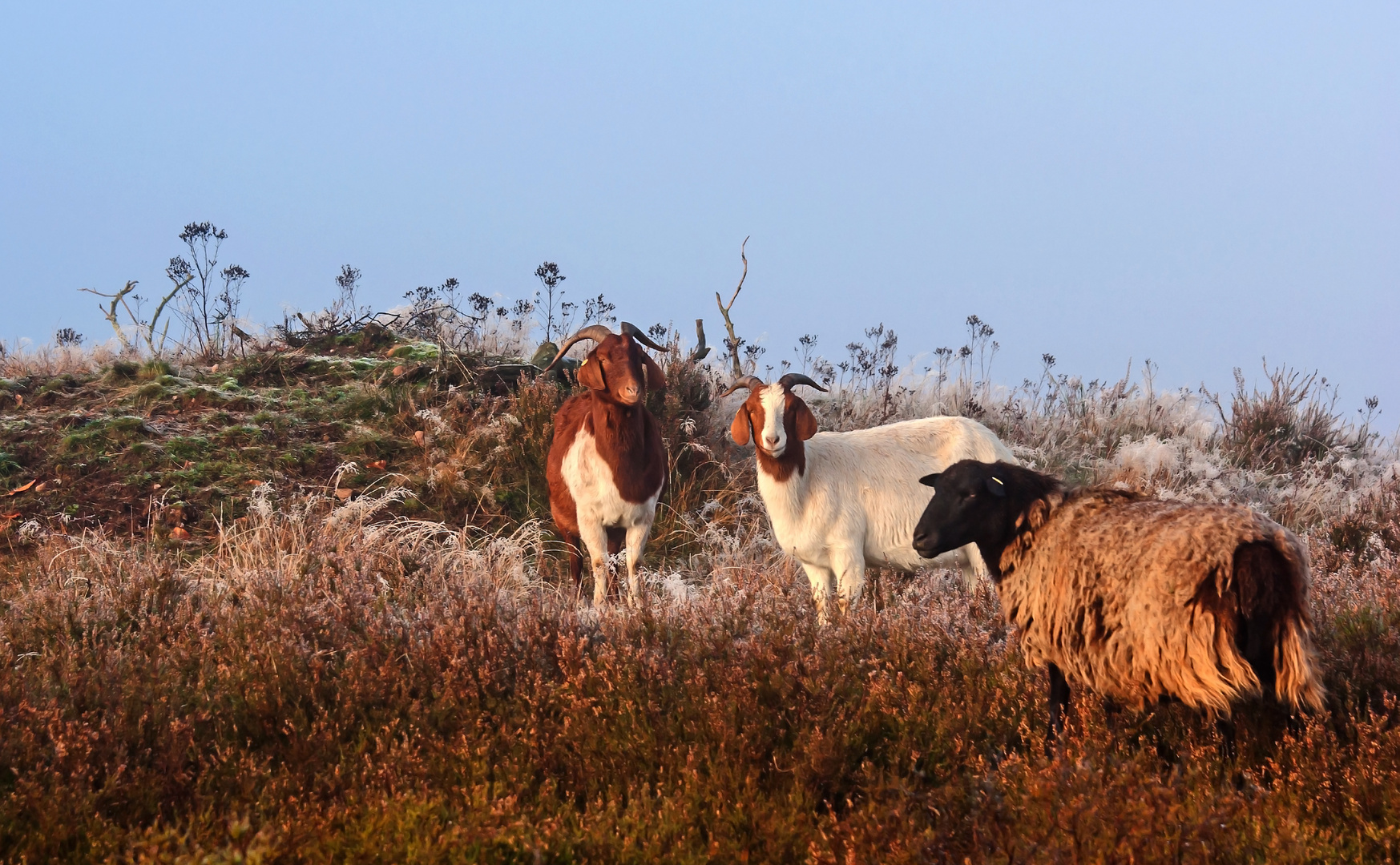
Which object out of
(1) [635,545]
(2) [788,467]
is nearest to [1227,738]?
(2) [788,467]

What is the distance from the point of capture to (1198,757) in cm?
417

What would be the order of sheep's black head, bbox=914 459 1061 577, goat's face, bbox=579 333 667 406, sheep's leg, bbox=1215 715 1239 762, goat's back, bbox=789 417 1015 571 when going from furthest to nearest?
goat's face, bbox=579 333 667 406, goat's back, bbox=789 417 1015 571, sheep's black head, bbox=914 459 1061 577, sheep's leg, bbox=1215 715 1239 762

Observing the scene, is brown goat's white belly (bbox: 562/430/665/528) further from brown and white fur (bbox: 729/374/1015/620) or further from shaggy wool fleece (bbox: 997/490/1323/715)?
shaggy wool fleece (bbox: 997/490/1323/715)

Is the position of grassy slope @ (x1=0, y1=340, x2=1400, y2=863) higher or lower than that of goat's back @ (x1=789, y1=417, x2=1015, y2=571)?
lower

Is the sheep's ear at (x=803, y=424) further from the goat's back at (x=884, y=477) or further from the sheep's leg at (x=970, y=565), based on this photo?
the sheep's leg at (x=970, y=565)

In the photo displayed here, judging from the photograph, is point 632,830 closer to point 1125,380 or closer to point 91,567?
point 91,567

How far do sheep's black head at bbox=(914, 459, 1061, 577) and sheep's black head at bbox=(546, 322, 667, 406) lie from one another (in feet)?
10.6

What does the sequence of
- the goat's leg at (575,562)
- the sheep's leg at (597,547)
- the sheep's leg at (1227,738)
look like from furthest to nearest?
the goat's leg at (575,562) → the sheep's leg at (597,547) → the sheep's leg at (1227,738)

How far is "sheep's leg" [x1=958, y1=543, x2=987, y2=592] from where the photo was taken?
7395 millimetres

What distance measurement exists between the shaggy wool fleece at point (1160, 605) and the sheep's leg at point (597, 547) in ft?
13.1

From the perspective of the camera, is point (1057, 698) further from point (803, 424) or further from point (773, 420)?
point (803, 424)

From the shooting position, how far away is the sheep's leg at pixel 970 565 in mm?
7395

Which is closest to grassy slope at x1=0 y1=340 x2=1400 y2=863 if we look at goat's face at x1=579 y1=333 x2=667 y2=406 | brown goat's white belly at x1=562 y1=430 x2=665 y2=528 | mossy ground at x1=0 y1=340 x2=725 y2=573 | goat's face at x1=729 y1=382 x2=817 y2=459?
brown goat's white belly at x1=562 y1=430 x2=665 y2=528

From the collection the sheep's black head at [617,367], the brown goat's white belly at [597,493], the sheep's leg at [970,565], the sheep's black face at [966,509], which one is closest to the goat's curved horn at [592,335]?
the sheep's black head at [617,367]
